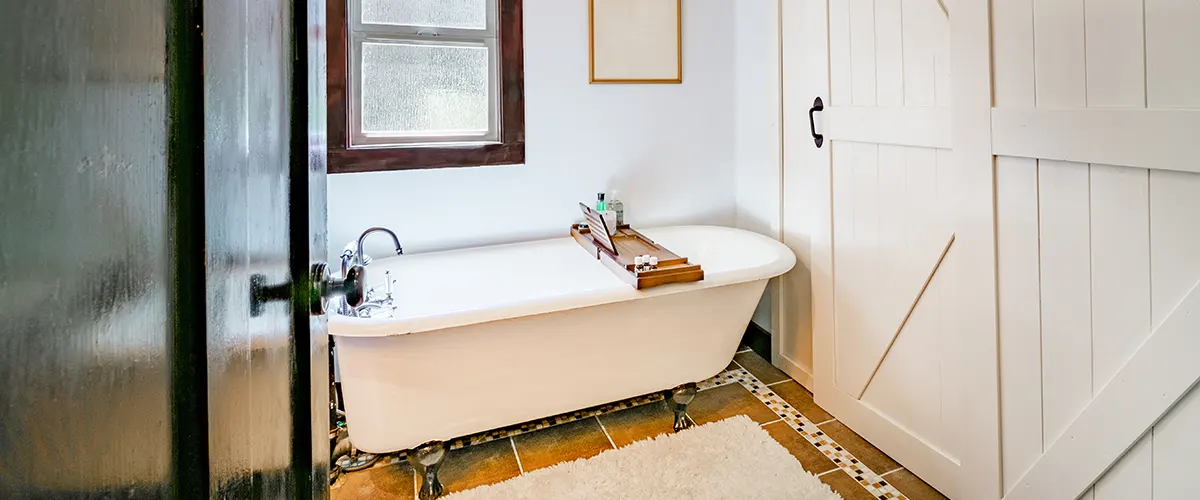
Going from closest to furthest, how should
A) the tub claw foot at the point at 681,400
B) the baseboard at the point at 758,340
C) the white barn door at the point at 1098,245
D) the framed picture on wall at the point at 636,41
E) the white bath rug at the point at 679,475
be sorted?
the white barn door at the point at 1098,245 < the white bath rug at the point at 679,475 < the tub claw foot at the point at 681,400 < the framed picture on wall at the point at 636,41 < the baseboard at the point at 758,340

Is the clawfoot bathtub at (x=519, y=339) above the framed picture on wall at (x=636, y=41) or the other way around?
the other way around

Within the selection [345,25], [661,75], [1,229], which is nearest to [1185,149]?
[1,229]

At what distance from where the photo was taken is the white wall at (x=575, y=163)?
250 cm

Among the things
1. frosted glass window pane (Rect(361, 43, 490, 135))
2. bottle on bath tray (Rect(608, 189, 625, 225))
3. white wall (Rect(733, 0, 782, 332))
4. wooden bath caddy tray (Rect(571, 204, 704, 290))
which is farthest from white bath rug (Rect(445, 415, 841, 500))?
frosted glass window pane (Rect(361, 43, 490, 135))

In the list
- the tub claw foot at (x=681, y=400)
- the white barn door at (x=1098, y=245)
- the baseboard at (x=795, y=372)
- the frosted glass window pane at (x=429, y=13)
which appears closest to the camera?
the white barn door at (x=1098, y=245)

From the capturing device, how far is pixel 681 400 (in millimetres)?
2285

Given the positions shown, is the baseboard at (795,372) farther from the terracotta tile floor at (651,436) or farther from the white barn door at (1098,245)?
the white barn door at (1098,245)

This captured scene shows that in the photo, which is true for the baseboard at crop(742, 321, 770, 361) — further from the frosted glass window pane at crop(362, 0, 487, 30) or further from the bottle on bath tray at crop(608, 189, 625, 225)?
the frosted glass window pane at crop(362, 0, 487, 30)

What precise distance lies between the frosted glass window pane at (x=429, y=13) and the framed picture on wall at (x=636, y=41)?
492mm

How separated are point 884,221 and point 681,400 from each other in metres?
0.96

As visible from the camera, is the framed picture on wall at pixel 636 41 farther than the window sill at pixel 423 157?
Yes

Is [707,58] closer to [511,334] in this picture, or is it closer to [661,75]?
[661,75]

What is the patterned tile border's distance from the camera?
1985 millimetres

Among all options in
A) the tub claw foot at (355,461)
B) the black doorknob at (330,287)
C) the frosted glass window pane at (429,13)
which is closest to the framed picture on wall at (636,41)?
the frosted glass window pane at (429,13)
